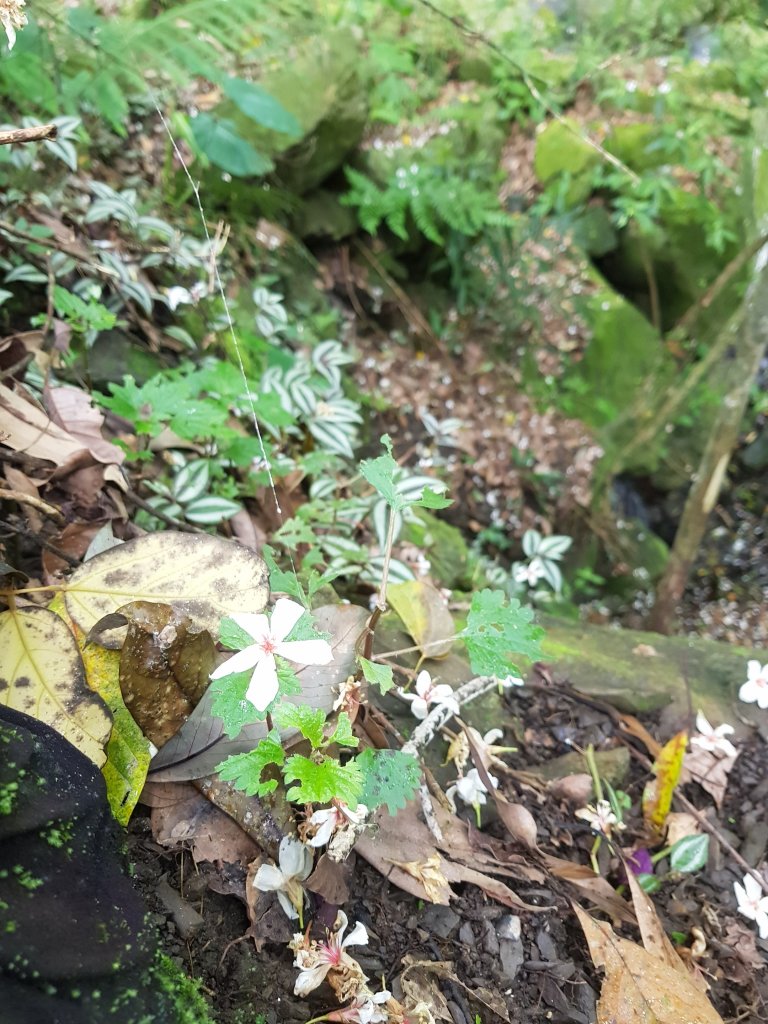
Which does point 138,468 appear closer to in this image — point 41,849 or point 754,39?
point 41,849

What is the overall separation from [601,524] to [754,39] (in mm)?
4770

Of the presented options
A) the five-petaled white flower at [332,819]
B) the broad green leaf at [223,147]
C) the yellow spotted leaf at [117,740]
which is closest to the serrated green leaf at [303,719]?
the five-petaled white flower at [332,819]

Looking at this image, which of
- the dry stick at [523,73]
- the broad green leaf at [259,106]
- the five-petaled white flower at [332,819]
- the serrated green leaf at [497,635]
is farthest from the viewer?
the broad green leaf at [259,106]

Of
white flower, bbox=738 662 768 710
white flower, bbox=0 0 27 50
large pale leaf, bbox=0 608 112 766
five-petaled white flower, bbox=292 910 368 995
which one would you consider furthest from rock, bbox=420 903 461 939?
white flower, bbox=0 0 27 50

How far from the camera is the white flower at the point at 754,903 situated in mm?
1281

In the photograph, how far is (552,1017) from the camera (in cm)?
104

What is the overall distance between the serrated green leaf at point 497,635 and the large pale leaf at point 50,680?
1.91 ft

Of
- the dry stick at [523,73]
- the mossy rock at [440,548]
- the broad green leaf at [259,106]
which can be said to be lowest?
the mossy rock at [440,548]

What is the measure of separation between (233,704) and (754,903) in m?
1.22

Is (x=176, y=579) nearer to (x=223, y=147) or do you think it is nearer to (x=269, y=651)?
(x=269, y=651)

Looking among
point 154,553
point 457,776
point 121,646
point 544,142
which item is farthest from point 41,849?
point 544,142

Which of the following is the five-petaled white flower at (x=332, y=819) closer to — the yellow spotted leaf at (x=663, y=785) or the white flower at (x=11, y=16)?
the yellow spotted leaf at (x=663, y=785)

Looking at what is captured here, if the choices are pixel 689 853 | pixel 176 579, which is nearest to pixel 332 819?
pixel 176 579

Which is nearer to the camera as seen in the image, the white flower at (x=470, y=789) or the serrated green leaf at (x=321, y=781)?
the serrated green leaf at (x=321, y=781)
